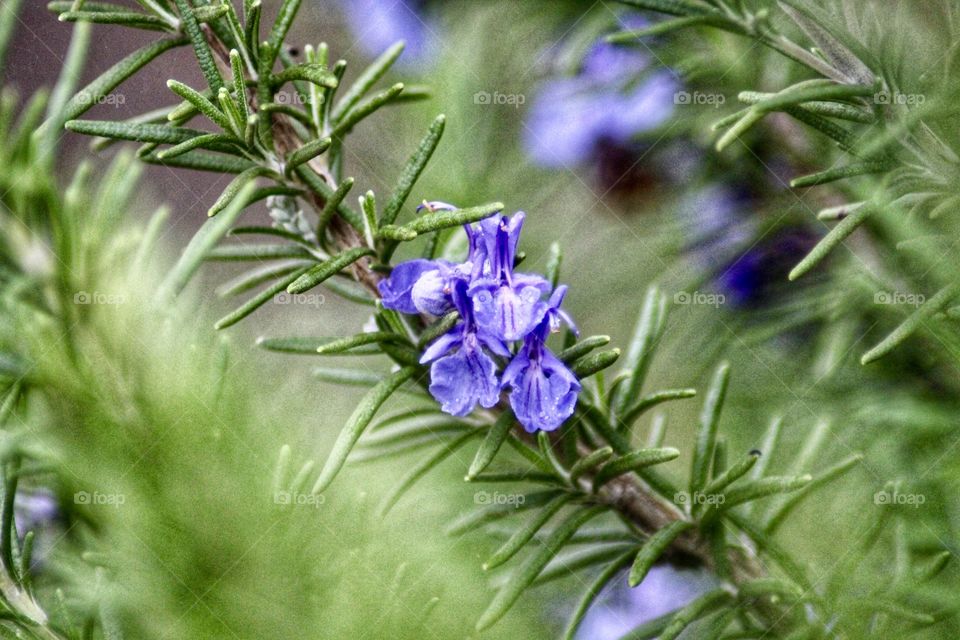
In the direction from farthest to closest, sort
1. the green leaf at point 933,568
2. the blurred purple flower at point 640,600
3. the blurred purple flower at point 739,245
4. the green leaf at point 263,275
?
1. the blurred purple flower at point 739,245
2. the blurred purple flower at point 640,600
3. the green leaf at point 263,275
4. the green leaf at point 933,568

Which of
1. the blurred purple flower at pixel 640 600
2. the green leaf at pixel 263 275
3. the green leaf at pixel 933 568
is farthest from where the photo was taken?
the blurred purple flower at pixel 640 600

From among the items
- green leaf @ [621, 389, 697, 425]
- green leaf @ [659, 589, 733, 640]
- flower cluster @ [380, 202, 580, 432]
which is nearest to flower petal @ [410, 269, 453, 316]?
flower cluster @ [380, 202, 580, 432]

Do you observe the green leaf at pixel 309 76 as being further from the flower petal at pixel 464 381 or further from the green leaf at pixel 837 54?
the green leaf at pixel 837 54

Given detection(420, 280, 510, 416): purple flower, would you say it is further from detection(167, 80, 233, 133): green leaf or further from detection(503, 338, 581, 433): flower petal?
detection(167, 80, 233, 133): green leaf

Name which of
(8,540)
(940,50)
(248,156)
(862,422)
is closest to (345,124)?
(248,156)

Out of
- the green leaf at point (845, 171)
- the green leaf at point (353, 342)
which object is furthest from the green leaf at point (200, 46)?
the green leaf at point (845, 171)

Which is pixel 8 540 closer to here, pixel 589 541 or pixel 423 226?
pixel 423 226

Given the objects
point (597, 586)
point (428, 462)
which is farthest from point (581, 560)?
point (428, 462)
